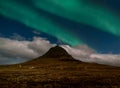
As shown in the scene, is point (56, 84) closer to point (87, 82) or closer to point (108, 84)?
point (87, 82)

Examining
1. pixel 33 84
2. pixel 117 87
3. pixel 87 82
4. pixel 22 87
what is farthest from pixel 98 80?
pixel 22 87

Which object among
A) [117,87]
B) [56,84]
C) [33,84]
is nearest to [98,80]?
[117,87]

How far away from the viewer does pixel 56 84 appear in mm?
94125

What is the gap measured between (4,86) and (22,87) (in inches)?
279

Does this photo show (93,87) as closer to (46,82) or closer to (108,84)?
(108,84)

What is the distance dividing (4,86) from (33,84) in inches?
515

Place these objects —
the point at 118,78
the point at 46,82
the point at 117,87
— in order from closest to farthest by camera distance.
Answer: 1. the point at 117,87
2. the point at 46,82
3. the point at 118,78

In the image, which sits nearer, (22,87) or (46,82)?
(22,87)

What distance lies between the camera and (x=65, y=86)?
9088cm

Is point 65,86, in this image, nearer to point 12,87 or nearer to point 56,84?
point 56,84

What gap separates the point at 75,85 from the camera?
3659 inches

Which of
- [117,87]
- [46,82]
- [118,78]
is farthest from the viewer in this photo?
[118,78]

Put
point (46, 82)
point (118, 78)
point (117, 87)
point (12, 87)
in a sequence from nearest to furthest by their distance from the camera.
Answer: point (12, 87)
point (117, 87)
point (46, 82)
point (118, 78)

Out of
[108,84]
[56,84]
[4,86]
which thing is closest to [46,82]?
[56,84]
